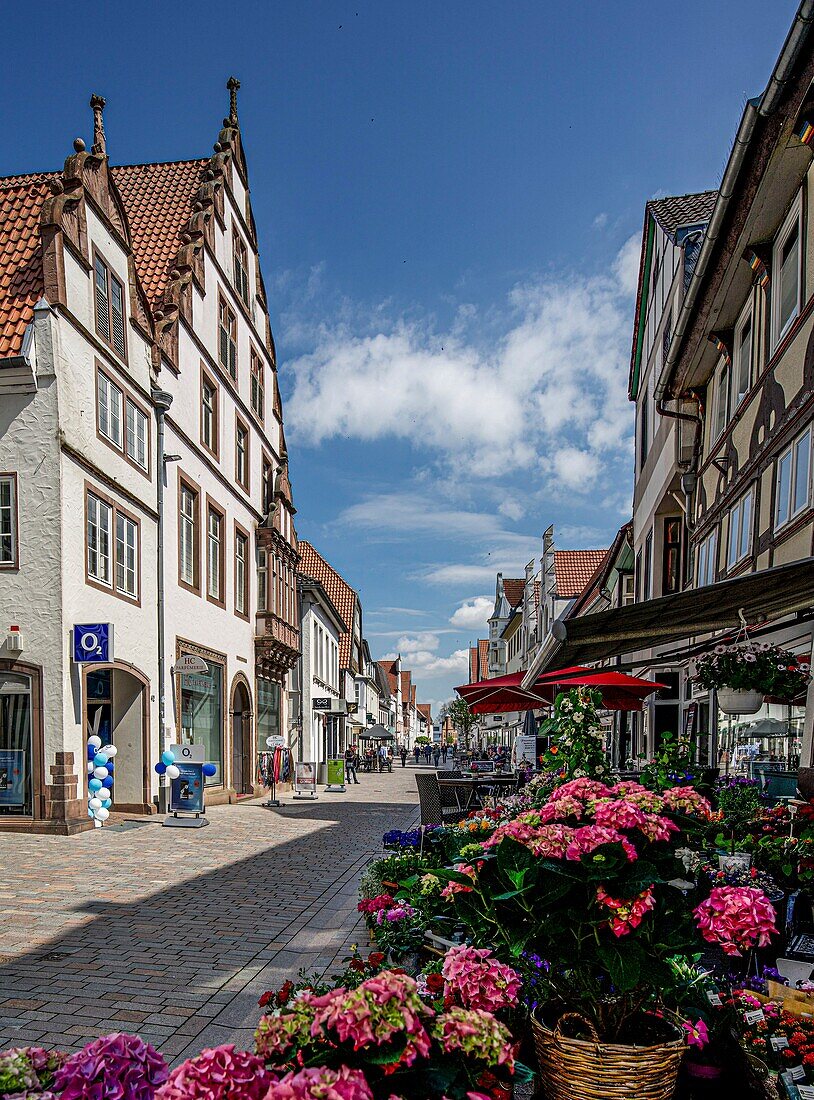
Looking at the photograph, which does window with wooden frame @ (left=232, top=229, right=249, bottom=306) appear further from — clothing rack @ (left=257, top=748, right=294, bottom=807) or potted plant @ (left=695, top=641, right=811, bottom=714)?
potted plant @ (left=695, top=641, right=811, bottom=714)

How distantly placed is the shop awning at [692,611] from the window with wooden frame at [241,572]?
20000 mm

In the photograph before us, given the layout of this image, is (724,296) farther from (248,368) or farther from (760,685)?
(248,368)

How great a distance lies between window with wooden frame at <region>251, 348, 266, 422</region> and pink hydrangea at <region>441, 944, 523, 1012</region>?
2587cm

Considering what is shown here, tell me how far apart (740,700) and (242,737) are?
18799 mm

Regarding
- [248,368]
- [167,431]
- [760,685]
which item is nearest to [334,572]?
[248,368]

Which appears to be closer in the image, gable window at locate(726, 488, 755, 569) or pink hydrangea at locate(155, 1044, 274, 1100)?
pink hydrangea at locate(155, 1044, 274, 1100)

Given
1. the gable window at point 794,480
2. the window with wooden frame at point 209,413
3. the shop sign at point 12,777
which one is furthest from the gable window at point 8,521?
the gable window at point 794,480

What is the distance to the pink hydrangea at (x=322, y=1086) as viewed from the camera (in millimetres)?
1678

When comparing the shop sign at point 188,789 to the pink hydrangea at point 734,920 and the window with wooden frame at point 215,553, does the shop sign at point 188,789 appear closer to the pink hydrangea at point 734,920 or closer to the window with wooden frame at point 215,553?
the window with wooden frame at point 215,553

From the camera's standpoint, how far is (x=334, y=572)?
49.9 metres

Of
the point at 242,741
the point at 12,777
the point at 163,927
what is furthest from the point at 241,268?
the point at 163,927

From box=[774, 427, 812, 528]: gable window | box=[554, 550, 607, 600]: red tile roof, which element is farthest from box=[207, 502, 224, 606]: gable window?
box=[554, 550, 607, 600]: red tile roof

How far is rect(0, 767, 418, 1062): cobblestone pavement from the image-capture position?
5.46m

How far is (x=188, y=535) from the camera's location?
2136 centimetres
